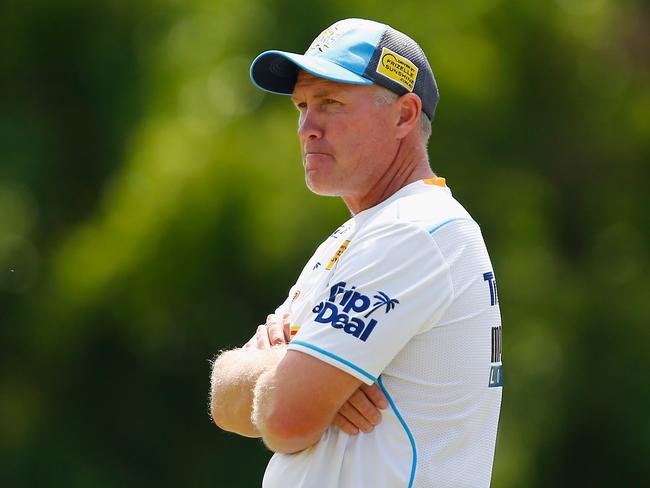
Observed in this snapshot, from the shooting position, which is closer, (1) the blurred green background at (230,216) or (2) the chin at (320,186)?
(2) the chin at (320,186)

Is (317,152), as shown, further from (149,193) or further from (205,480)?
(205,480)

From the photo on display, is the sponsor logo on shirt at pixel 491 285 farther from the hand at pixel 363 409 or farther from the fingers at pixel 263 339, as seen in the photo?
the fingers at pixel 263 339

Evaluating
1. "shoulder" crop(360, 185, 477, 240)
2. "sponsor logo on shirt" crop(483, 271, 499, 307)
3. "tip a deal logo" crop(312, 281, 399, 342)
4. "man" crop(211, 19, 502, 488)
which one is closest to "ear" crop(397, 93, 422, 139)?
"man" crop(211, 19, 502, 488)

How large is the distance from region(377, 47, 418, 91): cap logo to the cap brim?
0.06 metres

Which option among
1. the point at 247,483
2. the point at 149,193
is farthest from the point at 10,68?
the point at 247,483

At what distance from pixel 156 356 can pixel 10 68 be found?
2798 millimetres

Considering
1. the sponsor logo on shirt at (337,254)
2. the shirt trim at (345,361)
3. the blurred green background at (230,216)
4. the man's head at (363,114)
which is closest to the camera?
the shirt trim at (345,361)

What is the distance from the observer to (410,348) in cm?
279

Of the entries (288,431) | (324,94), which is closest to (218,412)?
(288,431)

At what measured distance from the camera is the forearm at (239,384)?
2.93 m

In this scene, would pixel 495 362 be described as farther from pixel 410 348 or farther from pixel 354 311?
pixel 354 311

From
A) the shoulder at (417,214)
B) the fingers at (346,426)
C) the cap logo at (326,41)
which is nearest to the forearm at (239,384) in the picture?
the fingers at (346,426)

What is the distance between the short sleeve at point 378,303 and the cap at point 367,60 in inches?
18.4

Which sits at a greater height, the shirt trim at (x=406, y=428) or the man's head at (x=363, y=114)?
the man's head at (x=363, y=114)
